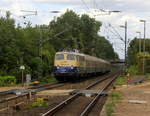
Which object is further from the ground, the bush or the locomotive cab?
the locomotive cab

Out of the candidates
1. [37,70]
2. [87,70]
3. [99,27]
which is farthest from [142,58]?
[99,27]

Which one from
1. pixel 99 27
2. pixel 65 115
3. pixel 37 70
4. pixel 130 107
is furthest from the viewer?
pixel 99 27

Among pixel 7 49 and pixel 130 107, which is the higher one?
pixel 7 49

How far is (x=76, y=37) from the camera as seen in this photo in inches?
4119

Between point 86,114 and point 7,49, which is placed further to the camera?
point 7,49

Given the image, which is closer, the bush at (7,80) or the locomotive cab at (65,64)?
the bush at (7,80)

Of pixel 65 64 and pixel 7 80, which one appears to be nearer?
pixel 7 80

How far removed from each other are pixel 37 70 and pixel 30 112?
3459 centimetres

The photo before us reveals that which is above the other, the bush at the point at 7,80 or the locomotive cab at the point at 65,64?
the locomotive cab at the point at 65,64

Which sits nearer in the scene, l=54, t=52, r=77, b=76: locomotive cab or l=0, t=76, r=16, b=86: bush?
l=0, t=76, r=16, b=86: bush

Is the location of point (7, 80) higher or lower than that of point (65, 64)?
lower

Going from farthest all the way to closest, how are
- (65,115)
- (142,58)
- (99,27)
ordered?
1. (99,27)
2. (142,58)
3. (65,115)

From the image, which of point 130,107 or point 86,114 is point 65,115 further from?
point 130,107

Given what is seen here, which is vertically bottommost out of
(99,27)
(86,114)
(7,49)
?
(86,114)
